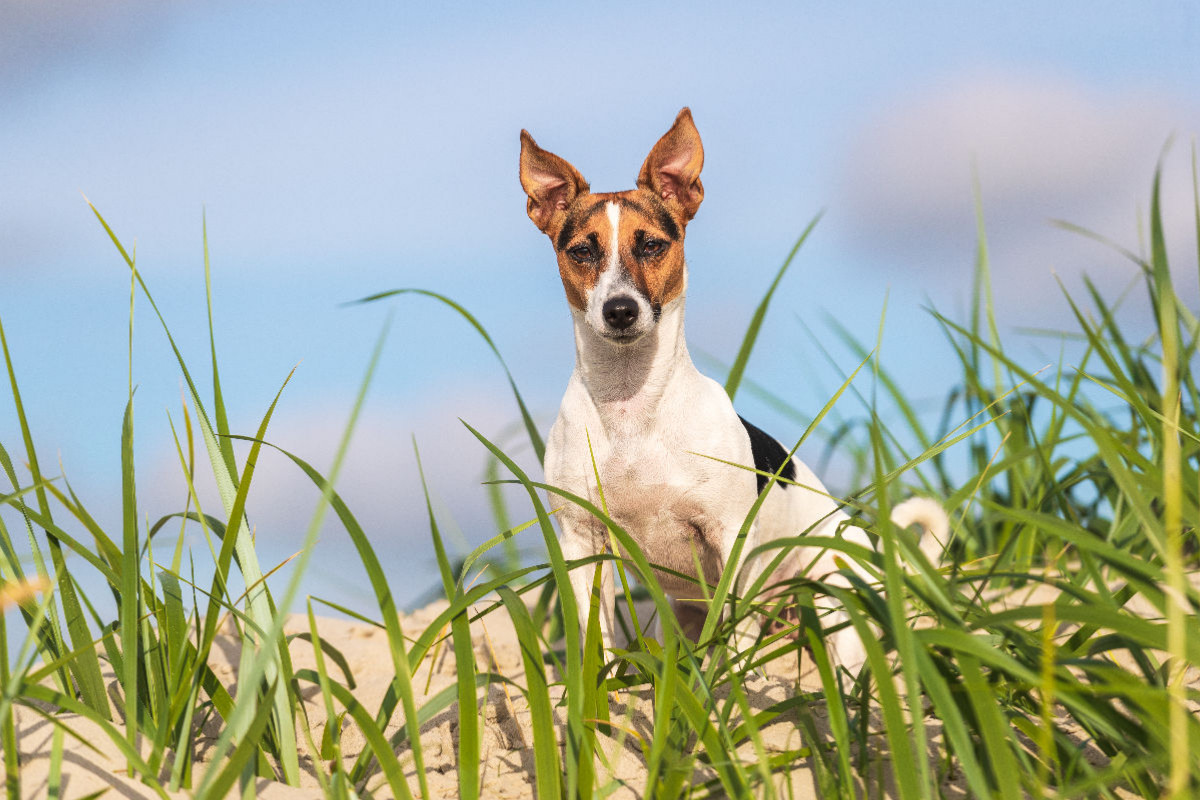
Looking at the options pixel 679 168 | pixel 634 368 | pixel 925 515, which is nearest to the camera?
pixel 634 368

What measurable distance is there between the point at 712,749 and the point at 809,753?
0.26 m

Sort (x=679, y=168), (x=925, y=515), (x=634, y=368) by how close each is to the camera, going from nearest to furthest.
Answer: (x=634, y=368) < (x=679, y=168) < (x=925, y=515)

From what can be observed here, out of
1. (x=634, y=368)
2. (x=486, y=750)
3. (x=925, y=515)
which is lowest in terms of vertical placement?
(x=486, y=750)

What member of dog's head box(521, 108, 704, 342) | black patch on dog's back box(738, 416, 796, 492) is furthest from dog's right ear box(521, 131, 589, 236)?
black patch on dog's back box(738, 416, 796, 492)

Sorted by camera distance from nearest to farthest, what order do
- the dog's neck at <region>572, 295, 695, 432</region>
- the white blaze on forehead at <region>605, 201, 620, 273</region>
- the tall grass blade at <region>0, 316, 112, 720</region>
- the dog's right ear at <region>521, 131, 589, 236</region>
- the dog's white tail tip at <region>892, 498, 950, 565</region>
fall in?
the tall grass blade at <region>0, 316, 112, 720</region> < the white blaze on forehead at <region>605, 201, 620, 273</region> < the dog's neck at <region>572, 295, 695, 432</region> < the dog's right ear at <region>521, 131, 589, 236</region> < the dog's white tail tip at <region>892, 498, 950, 565</region>

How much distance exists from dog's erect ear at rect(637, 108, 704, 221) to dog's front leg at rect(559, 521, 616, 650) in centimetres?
139

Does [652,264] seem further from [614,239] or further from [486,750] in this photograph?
[486,750]

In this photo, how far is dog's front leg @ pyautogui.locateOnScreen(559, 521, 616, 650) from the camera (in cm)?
398

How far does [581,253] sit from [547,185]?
49 centimetres

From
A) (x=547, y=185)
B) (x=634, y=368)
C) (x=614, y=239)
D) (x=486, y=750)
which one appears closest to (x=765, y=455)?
(x=634, y=368)

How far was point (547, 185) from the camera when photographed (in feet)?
14.4

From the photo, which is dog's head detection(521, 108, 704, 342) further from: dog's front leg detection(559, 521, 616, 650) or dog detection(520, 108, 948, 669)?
dog's front leg detection(559, 521, 616, 650)

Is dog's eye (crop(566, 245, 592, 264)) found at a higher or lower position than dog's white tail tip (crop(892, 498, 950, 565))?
higher

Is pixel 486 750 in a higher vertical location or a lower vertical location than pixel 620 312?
lower
